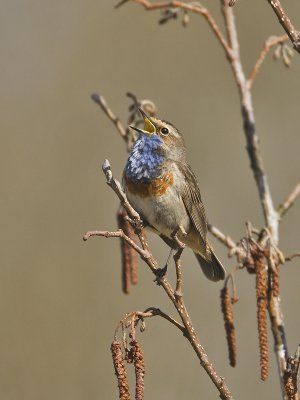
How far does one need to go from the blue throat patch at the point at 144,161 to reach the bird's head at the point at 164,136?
1.4 inches

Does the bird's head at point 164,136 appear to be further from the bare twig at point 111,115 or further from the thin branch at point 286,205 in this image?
the thin branch at point 286,205

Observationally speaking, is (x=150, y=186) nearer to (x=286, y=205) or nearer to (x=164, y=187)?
(x=164, y=187)

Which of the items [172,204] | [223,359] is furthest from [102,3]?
[172,204]

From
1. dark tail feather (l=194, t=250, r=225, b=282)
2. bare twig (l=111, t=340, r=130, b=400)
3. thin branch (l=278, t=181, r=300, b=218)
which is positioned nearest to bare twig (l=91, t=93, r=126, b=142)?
thin branch (l=278, t=181, r=300, b=218)

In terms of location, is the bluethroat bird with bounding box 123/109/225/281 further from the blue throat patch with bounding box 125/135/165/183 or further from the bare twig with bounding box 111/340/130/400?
the bare twig with bounding box 111/340/130/400

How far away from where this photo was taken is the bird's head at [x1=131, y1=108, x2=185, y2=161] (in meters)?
4.56

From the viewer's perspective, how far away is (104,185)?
720 centimetres

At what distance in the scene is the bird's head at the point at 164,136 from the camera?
4562 mm

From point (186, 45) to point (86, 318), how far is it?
2.61 metres

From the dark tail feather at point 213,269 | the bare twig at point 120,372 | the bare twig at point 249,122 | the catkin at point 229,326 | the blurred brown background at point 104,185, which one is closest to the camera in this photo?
the bare twig at point 120,372

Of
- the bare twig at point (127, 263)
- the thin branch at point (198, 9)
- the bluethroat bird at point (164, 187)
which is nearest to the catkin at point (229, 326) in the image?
the bare twig at point (127, 263)

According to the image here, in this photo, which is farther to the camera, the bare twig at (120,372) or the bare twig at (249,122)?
the bare twig at (249,122)

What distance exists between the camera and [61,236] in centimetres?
708

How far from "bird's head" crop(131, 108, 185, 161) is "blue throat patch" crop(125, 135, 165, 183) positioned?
4 cm
